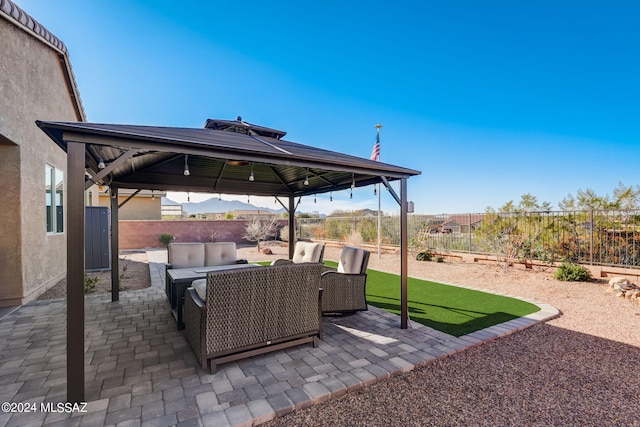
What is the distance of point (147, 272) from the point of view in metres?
8.62

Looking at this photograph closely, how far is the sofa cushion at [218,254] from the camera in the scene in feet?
19.8

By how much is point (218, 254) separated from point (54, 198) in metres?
4.21

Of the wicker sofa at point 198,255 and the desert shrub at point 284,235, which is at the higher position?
the wicker sofa at point 198,255

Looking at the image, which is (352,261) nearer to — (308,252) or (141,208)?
(308,252)

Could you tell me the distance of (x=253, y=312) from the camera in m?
2.99

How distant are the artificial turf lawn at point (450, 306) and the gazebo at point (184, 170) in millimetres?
861

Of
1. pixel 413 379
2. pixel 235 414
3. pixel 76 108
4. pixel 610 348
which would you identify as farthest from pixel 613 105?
pixel 76 108

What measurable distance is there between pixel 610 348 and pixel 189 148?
563 centimetres

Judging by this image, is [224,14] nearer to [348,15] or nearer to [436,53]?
[348,15]

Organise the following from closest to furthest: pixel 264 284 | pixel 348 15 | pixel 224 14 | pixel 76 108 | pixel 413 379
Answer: pixel 413 379 < pixel 264 284 < pixel 224 14 < pixel 348 15 < pixel 76 108

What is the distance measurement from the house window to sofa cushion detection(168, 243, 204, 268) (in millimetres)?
3171

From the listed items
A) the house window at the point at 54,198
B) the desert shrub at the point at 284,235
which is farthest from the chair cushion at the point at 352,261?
the desert shrub at the point at 284,235

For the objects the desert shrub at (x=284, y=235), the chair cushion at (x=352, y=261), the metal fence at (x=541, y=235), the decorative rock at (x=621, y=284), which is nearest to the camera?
the chair cushion at (x=352, y=261)

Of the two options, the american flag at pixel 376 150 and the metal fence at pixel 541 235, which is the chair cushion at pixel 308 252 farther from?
the metal fence at pixel 541 235
